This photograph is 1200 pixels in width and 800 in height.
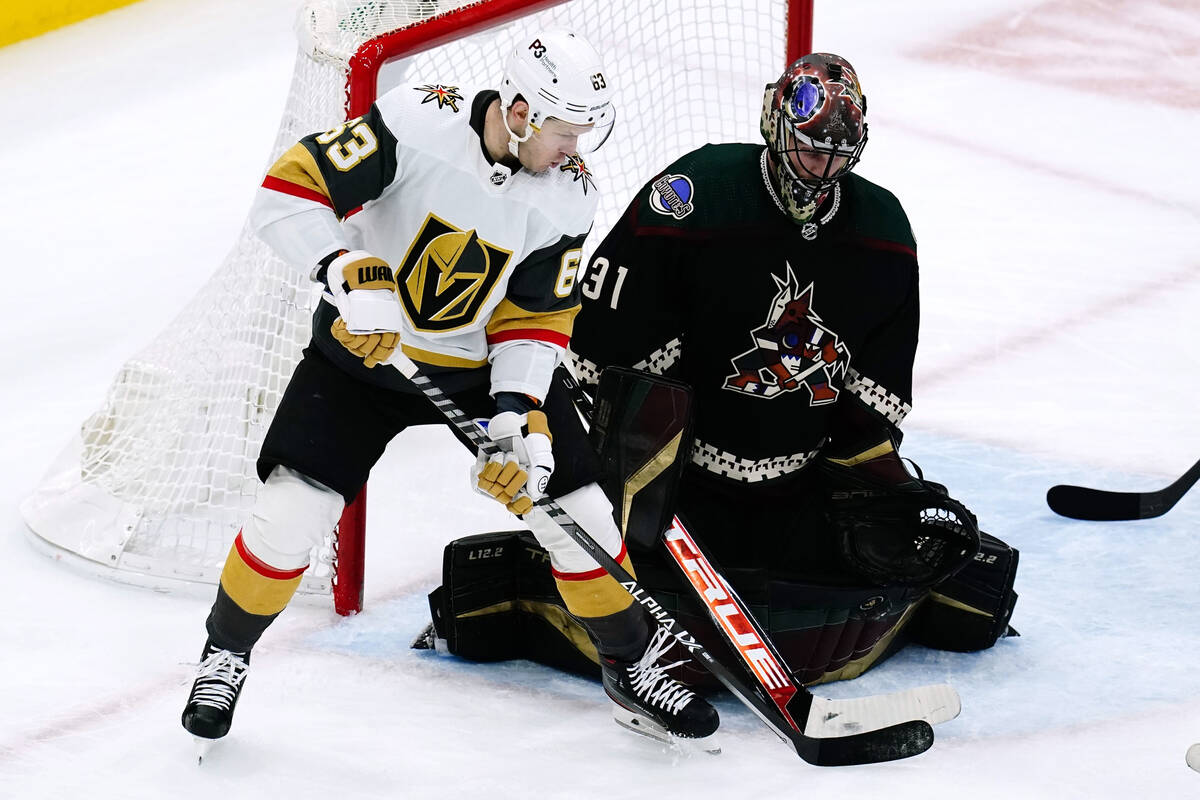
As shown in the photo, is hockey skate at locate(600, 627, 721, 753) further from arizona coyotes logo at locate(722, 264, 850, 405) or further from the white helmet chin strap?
the white helmet chin strap

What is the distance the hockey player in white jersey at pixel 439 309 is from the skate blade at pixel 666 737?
19 millimetres

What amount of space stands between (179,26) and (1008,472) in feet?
11.2

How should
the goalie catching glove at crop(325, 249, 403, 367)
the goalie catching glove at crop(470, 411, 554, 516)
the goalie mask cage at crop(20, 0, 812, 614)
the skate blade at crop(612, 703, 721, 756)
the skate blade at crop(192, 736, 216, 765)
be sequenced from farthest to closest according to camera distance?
the goalie mask cage at crop(20, 0, 812, 614), the skate blade at crop(612, 703, 721, 756), the skate blade at crop(192, 736, 216, 765), the goalie catching glove at crop(470, 411, 554, 516), the goalie catching glove at crop(325, 249, 403, 367)

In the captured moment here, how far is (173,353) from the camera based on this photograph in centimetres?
336

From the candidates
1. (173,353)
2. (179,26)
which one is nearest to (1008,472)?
(173,353)

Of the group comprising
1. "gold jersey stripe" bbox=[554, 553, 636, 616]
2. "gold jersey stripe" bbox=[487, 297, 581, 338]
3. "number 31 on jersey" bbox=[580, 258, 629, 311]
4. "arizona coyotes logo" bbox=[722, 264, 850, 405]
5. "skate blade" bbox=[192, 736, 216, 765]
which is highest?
"gold jersey stripe" bbox=[487, 297, 581, 338]

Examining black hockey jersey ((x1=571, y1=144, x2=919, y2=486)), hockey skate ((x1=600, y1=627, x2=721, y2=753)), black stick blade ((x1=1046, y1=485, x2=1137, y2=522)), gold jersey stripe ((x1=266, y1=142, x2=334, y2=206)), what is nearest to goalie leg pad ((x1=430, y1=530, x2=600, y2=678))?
hockey skate ((x1=600, y1=627, x2=721, y2=753))

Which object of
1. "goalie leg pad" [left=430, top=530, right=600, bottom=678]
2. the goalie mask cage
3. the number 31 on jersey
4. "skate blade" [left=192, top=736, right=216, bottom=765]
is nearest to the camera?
"skate blade" [left=192, top=736, right=216, bottom=765]

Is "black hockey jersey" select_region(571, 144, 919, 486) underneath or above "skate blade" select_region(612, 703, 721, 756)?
above

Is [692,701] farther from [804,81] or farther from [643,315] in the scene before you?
[804,81]

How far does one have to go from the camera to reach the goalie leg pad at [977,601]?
2938 millimetres

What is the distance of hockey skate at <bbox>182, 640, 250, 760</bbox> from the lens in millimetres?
2496

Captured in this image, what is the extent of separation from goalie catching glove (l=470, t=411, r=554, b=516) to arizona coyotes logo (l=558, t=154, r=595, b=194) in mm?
355

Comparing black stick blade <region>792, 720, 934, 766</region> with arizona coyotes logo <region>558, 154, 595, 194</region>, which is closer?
arizona coyotes logo <region>558, 154, 595, 194</region>
